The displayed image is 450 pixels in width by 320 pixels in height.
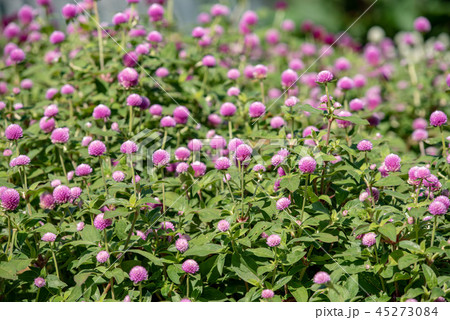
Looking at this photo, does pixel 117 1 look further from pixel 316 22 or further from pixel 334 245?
pixel 316 22

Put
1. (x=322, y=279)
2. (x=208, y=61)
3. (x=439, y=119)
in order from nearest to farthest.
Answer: (x=322, y=279) < (x=439, y=119) < (x=208, y=61)

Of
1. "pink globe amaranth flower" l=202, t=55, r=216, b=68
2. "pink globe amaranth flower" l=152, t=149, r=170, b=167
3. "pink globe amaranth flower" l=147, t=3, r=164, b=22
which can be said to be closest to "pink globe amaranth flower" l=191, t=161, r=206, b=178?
"pink globe amaranth flower" l=152, t=149, r=170, b=167

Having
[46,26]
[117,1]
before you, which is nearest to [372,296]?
[117,1]

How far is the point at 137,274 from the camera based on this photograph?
1593 mm

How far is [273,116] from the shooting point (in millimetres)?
2455

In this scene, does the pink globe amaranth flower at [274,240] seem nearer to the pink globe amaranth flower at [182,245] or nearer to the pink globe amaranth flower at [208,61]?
the pink globe amaranth flower at [182,245]

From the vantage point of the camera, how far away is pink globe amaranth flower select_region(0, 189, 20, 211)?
1620mm

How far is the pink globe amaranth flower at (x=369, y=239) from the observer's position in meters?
1.59

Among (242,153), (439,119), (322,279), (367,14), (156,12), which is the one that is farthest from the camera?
(367,14)

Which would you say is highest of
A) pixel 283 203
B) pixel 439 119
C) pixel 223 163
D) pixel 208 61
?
pixel 208 61

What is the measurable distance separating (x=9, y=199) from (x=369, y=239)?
1.12m

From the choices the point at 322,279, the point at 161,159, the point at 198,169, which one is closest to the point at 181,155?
the point at 198,169

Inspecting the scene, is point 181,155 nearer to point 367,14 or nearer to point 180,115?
point 180,115
